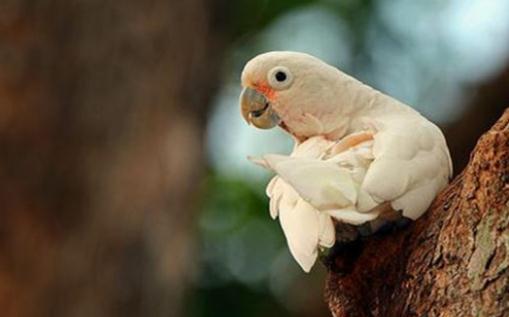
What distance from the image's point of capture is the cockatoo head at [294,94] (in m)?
1.95

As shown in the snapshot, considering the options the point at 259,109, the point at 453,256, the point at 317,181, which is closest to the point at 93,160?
the point at 259,109

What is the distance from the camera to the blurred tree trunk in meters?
2.29

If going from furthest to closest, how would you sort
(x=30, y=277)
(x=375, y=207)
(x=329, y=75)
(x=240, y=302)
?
(x=240, y=302) < (x=30, y=277) < (x=329, y=75) < (x=375, y=207)

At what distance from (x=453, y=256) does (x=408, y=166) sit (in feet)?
0.49

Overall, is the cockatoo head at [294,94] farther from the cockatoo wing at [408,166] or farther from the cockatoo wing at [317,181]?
the cockatoo wing at [317,181]

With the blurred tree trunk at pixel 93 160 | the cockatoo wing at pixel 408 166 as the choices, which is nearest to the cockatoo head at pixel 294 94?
the cockatoo wing at pixel 408 166

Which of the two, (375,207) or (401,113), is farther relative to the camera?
(401,113)

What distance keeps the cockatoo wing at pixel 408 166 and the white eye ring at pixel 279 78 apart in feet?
0.65

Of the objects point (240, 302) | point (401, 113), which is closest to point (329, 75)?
point (401, 113)

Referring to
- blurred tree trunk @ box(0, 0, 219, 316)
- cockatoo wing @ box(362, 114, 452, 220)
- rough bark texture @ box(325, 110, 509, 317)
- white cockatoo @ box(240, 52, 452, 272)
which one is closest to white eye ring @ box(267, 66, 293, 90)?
white cockatoo @ box(240, 52, 452, 272)

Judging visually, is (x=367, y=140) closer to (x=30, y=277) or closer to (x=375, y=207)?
(x=375, y=207)

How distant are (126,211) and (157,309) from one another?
0.21 m

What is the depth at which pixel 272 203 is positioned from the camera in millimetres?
1914

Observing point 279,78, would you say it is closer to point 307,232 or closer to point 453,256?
point 307,232
